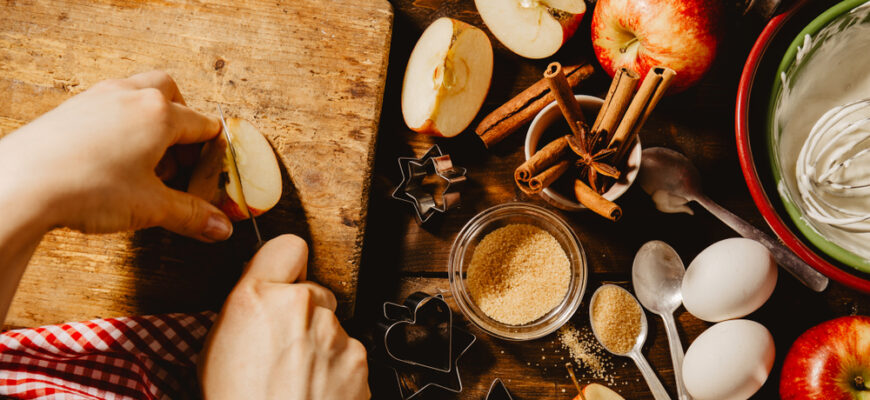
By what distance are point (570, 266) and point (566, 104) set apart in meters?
0.35

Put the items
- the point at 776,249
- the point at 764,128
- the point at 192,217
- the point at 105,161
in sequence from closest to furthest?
the point at 105,161 → the point at 192,217 → the point at 764,128 → the point at 776,249

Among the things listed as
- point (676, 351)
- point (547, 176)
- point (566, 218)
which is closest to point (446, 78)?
point (547, 176)

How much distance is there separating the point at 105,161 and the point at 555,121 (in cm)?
75

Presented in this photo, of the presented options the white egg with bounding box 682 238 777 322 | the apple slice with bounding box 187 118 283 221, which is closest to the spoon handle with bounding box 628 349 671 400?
→ the white egg with bounding box 682 238 777 322

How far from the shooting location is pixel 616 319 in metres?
0.97

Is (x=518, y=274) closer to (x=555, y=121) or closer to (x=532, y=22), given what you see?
(x=555, y=121)

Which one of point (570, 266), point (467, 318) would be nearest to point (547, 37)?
point (570, 266)

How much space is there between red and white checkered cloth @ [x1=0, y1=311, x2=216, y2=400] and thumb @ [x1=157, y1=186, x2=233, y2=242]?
0.60 feet

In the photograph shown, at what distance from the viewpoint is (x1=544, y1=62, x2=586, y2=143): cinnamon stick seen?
0.80 m

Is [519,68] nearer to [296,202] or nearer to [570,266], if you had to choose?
[570,266]

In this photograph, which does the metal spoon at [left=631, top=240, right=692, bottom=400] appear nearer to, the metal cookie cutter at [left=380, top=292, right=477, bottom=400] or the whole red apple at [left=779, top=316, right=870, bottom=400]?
the whole red apple at [left=779, top=316, right=870, bottom=400]

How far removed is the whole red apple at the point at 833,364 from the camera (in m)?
0.84

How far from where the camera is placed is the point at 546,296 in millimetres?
997

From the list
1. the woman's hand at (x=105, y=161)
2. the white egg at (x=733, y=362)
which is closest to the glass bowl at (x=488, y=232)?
the white egg at (x=733, y=362)
